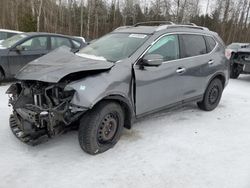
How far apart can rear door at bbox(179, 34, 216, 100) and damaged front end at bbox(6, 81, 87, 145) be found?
2144 mm

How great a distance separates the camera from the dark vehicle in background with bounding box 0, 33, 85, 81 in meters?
7.09

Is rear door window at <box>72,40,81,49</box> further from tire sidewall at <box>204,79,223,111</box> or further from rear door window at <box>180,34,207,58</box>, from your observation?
tire sidewall at <box>204,79,223,111</box>

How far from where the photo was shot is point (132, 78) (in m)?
3.76

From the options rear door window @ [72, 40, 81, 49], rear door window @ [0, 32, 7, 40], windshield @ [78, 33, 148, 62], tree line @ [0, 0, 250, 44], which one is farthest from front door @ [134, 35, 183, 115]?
tree line @ [0, 0, 250, 44]

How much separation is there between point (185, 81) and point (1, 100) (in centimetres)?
381

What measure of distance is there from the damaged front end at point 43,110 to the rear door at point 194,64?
7.03 ft

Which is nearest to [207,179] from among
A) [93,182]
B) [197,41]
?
[93,182]

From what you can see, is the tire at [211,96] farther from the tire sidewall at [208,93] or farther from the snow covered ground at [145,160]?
the snow covered ground at [145,160]

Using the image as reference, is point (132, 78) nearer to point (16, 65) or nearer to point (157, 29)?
point (157, 29)

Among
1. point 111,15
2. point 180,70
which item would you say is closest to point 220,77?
point 180,70

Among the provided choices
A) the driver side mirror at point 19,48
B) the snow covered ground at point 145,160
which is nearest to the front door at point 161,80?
the snow covered ground at point 145,160

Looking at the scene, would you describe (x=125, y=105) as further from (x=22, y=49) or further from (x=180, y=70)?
(x=22, y=49)

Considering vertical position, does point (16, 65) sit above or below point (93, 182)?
above

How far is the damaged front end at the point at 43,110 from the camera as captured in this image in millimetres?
3209
